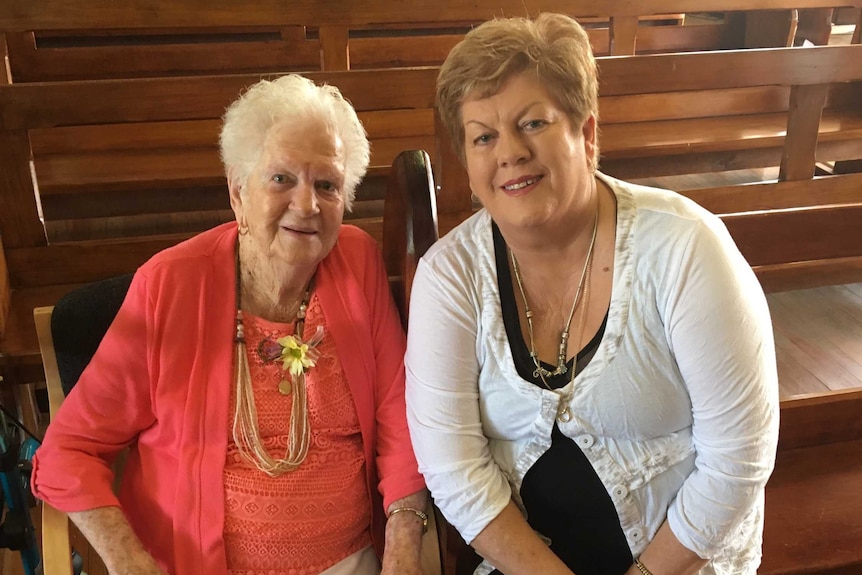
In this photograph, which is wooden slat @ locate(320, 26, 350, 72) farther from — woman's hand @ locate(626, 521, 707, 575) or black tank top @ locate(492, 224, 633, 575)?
woman's hand @ locate(626, 521, 707, 575)

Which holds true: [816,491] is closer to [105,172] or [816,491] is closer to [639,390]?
[639,390]

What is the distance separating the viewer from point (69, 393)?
133cm

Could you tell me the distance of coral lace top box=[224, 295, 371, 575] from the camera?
1300mm

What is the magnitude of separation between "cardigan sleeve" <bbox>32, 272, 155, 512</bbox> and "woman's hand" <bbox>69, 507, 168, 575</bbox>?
0.02m

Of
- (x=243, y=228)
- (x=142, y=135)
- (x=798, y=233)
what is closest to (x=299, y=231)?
(x=243, y=228)

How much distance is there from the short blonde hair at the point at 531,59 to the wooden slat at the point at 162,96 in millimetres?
920

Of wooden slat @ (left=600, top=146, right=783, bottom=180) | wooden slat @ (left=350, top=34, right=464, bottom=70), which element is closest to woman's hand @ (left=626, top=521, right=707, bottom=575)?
wooden slat @ (left=600, top=146, right=783, bottom=180)

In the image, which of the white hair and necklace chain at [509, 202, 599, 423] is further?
the white hair

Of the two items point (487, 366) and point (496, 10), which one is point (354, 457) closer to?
point (487, 366)

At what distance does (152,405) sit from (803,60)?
1809mm

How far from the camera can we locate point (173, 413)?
1.29 metres

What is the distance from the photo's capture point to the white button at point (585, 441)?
1205mm

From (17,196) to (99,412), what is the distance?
2.65 feet

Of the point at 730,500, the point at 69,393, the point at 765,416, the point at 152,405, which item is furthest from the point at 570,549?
the point at 69,393
